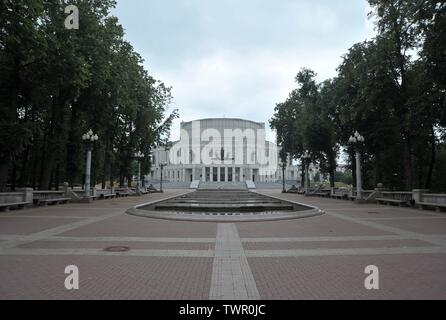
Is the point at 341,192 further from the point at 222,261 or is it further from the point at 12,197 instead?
the point at 222,261

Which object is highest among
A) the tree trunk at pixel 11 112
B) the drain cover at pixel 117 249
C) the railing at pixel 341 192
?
the tree trunk at pixel 11 112

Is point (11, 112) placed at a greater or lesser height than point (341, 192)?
greater

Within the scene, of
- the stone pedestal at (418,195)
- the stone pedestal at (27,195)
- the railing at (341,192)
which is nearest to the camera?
the stone pedestal at (27,195)

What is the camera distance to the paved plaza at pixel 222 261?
5.68 metres

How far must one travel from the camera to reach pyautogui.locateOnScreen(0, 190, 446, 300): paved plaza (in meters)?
5.68

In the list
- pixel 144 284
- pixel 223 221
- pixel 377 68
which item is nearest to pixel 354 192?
pixel 377 68

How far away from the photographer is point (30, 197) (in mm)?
23125

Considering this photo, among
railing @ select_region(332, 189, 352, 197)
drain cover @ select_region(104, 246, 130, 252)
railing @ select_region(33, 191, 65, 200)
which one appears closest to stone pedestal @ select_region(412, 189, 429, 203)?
railing @ select_region(332, 189, 352, 197)

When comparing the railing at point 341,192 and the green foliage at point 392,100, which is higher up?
the green foliage at point 392,100

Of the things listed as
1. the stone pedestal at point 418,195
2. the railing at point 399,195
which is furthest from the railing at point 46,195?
→ the railing at point 399,195

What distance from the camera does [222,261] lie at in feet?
25.8

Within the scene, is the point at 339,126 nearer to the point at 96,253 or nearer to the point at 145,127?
the point at 145,127

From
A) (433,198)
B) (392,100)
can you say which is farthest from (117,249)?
(392,100)

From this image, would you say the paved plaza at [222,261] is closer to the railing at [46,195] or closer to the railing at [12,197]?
the railing at [12,197]
